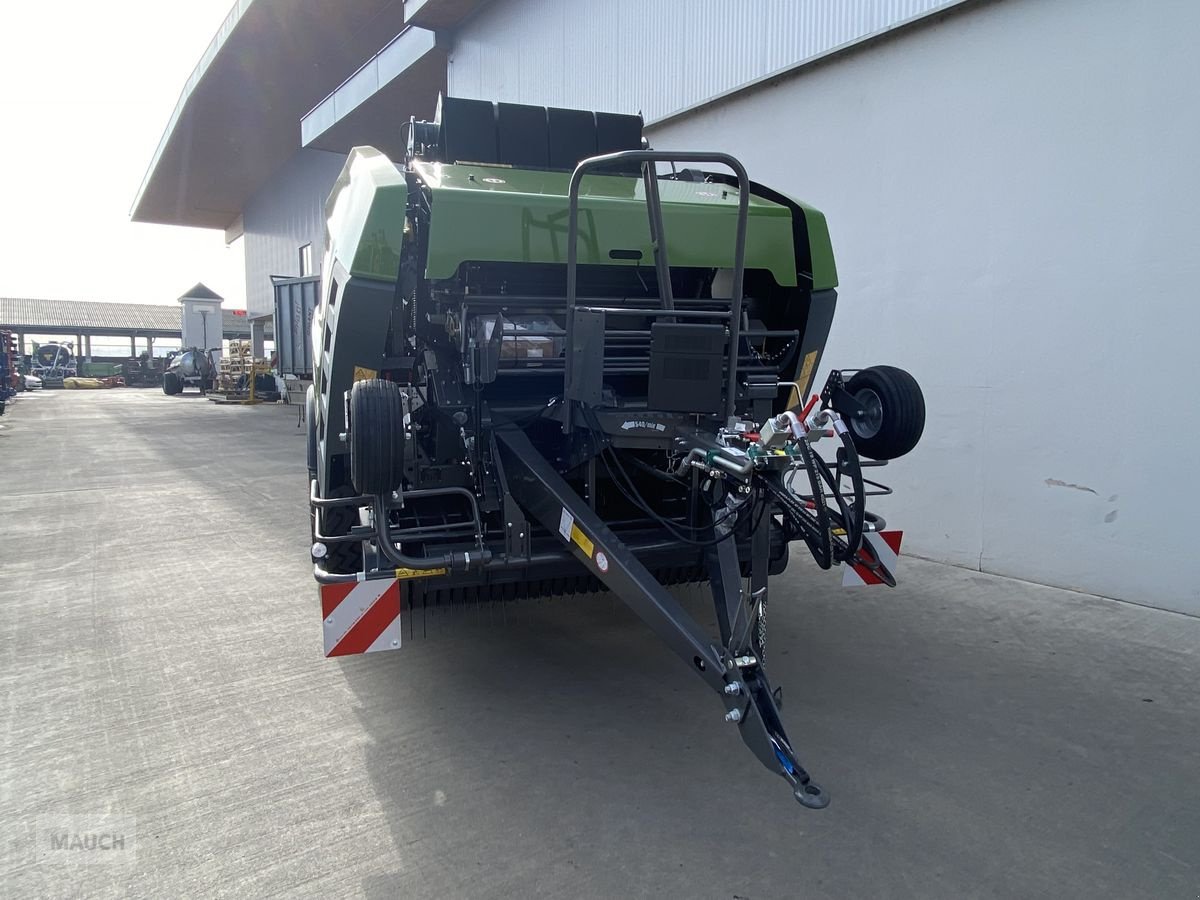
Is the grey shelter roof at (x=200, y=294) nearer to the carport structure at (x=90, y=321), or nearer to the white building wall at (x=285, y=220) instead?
the white building wall at (x=285, y=220)

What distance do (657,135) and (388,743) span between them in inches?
304

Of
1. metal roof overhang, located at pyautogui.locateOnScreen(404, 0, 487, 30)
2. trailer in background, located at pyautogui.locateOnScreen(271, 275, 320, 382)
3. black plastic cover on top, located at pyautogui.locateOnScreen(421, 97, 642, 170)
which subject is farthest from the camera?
metal roof overhang, located at pyautogui.locateOnScreen(404, 0, 487, 30)

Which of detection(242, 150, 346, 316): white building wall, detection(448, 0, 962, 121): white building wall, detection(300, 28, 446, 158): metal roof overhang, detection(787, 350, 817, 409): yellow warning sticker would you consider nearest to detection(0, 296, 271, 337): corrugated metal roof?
detection(242, 150, 346, 316): white building wall

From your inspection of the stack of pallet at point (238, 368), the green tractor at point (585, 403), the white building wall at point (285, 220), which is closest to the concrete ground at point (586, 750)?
the green tractor at point (585, 403)

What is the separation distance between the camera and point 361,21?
1845cm

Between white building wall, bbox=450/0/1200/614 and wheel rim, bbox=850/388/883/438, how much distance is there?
2096mm

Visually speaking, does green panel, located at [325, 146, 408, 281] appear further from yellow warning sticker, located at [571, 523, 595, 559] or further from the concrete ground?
the concrete ground

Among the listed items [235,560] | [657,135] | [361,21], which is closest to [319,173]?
[361,21]

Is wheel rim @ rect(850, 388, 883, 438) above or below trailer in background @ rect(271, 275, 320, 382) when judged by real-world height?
below

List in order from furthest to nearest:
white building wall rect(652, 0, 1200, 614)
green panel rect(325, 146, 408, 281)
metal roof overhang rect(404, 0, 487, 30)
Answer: metal roof overhang rect(404, 0, 487, 30) < white building wall rect(652, 0, 1200, 614) < green panel rect(325, 146, 408, 281)

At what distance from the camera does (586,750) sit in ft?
10.7

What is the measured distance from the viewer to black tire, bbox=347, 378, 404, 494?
122 inches

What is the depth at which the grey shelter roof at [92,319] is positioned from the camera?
54.3 m

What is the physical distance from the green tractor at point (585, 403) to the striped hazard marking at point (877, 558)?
0.02 m
